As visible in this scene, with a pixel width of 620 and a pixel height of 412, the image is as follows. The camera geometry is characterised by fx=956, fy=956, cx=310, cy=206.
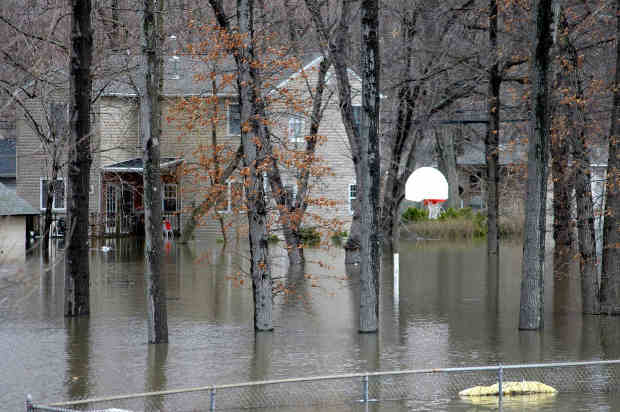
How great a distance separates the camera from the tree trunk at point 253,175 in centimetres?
1706

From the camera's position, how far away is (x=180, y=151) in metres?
43.6

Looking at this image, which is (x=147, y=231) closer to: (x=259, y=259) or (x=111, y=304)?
(x=259, y=259)

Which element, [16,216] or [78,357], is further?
[16,216]

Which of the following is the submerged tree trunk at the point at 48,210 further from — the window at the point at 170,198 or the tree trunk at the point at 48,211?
the window at the point at 170,198

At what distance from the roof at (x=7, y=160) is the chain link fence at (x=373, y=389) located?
147 ft

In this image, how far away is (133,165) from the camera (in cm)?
4238

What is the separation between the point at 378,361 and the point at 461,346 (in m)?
2.04

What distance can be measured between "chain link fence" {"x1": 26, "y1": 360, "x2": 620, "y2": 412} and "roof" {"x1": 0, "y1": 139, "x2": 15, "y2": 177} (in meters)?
44.9

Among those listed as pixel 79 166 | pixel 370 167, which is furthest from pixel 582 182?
pixel 79 166

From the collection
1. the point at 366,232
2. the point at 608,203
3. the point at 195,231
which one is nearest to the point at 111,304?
the point at 366,232

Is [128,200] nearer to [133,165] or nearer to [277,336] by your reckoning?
[133,165]

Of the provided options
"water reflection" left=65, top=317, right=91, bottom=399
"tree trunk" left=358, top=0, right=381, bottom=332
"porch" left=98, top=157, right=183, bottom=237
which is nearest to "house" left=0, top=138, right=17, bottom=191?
"porch" left=98, top=157, right=183, bottom=237

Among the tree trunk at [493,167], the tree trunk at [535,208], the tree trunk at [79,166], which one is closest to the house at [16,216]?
the tree trunk at [79,166]

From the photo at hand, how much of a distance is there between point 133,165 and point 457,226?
15.4m
